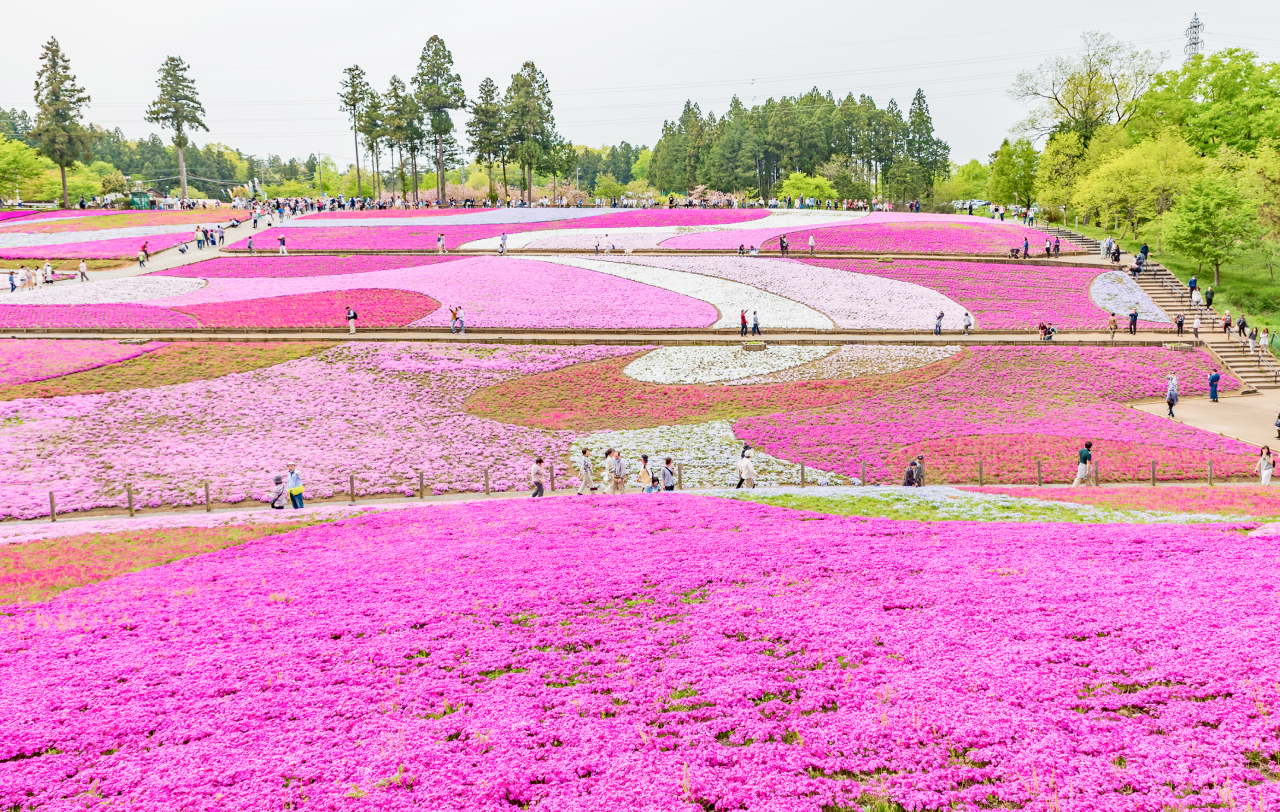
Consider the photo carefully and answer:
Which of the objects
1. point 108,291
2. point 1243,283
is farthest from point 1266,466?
point 108,291

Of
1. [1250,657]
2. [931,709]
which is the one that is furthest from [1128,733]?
[1250,657]

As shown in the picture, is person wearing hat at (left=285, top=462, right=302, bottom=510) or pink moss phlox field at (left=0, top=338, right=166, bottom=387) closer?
person wearing hat at (left=285, top=462, right=302, bottom=510)

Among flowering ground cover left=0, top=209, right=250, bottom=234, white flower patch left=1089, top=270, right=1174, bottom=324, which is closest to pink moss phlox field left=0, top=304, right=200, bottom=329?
flowering ground cover left=0, top=209, right=250, bottom=234

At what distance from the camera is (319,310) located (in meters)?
47.3

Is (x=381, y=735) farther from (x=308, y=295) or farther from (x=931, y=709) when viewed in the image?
(x=308, y=295)

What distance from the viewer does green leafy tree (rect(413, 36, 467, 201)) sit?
10512cm

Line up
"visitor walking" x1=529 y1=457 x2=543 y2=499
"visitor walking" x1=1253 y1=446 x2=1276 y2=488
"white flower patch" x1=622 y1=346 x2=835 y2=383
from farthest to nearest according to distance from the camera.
Result: "white flower patch" x1=622 y1=346 x2=835 y2=383, "visitor walking" x1=1253 y1=446 x2=1276 y2=488, "visitor walking" x1=529 y1=457 x2=543 y2=499

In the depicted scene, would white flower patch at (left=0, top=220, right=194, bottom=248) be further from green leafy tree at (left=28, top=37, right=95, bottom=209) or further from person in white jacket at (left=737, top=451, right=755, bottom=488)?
person in white jacket at (left=737, top=451, right=755, bottom=488)

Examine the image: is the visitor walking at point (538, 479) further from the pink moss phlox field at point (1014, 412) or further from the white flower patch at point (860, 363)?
the white flower patch at point (860, 363)

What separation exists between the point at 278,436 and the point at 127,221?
68.9 meters

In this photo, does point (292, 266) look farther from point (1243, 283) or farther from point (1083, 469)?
point (1243, 283)

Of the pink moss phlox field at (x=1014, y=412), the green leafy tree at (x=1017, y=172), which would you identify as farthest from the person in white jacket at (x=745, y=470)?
the green leafy tree at (x=1017, y=172)

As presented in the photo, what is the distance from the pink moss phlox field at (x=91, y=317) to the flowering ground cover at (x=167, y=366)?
441 centimetres

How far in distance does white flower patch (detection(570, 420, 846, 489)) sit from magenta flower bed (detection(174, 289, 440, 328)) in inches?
801
